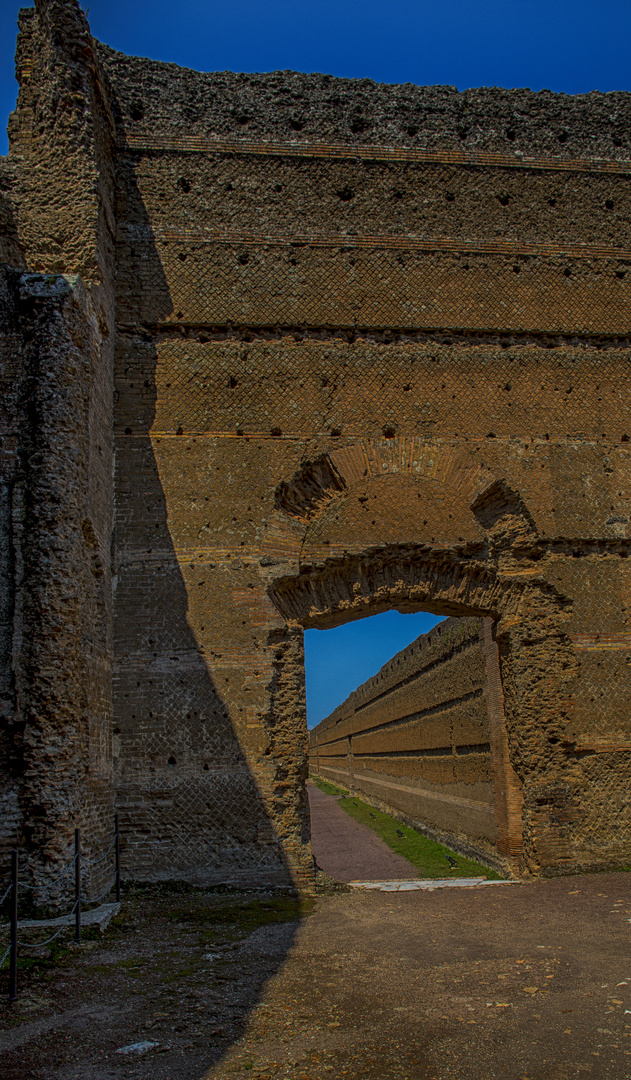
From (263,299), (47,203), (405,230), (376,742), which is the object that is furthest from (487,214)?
(376,742)

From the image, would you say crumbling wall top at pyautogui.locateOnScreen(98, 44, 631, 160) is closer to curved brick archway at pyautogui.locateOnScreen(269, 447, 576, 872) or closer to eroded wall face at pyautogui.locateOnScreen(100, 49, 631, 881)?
eroded wall face at pyautogui.locateOnScreen(100, 49, 631, 881)

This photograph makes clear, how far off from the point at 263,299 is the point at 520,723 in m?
5.09

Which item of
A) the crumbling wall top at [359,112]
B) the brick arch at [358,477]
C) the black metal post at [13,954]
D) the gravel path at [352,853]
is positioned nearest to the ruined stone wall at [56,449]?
the crumbling wall top at [359,112]

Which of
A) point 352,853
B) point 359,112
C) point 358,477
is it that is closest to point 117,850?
point 358,477

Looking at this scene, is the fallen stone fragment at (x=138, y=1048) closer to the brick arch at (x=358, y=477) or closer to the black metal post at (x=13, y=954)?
the black metal post at (x=13, y=954)

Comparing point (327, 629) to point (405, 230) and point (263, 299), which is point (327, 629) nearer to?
point (263, 299)

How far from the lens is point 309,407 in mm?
7980

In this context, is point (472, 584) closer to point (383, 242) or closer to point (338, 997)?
point (383, 242)

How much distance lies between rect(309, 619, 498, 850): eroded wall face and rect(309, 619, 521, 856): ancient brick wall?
1cm

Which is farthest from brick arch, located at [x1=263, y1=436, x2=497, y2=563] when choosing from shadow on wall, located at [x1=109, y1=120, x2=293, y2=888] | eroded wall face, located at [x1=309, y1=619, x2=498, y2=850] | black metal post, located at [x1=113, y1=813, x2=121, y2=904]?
eroded wall face, located at [x1=309, y1=619, x2=498, y2=850]

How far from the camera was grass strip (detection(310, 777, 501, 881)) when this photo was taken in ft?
31.8

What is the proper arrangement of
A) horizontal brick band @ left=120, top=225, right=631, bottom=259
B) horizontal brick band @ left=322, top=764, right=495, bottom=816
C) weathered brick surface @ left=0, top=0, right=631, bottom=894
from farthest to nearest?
horizontal brick band @ left=322, top=764, right=495, bottom=816
horizontal brick band @ left=120, top=225, right=631, bottom=259
weathered brick surface @ left=0, top=0, right=631, bottom=894

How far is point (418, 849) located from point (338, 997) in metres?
8.64

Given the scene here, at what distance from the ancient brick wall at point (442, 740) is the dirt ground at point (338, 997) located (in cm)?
282
